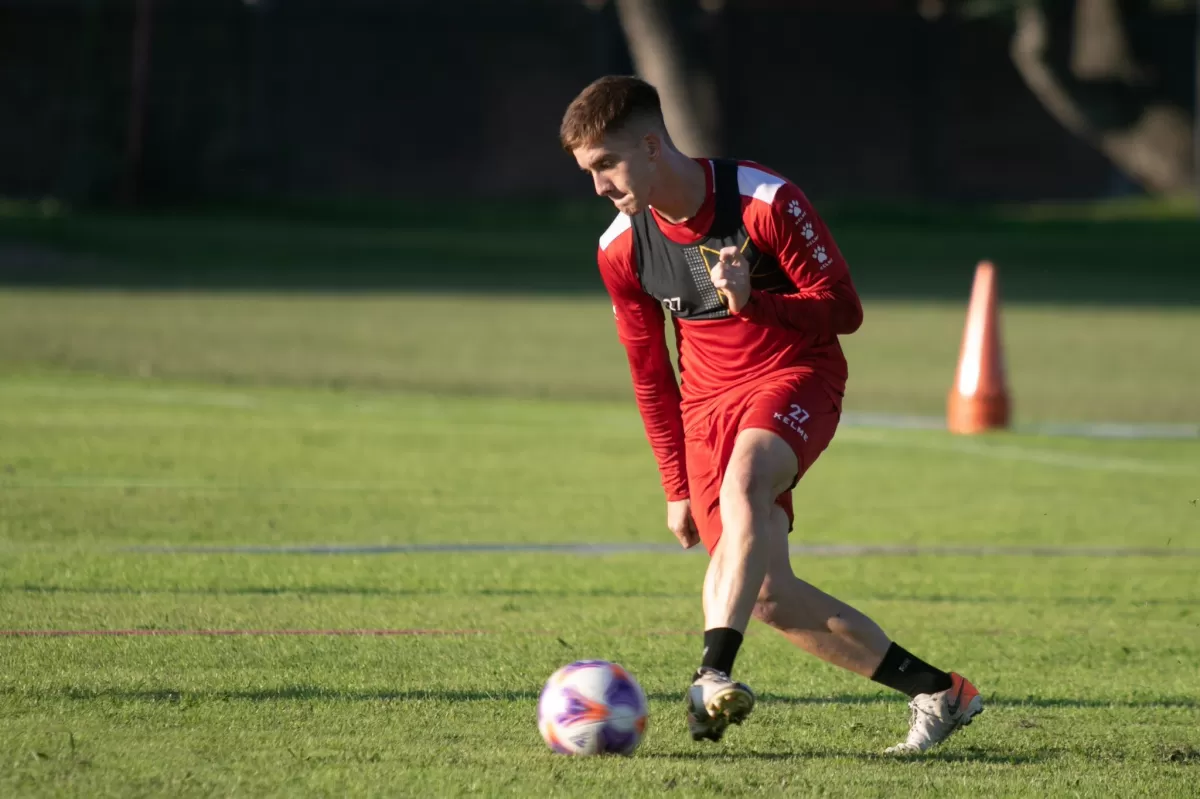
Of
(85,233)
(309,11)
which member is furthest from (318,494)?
(309,11)

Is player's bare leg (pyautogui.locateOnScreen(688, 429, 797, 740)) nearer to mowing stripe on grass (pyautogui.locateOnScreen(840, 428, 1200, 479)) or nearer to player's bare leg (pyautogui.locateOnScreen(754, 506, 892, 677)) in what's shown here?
player's bare leg (pyautogui.locateOnScreen(754, 506, 892, 677))


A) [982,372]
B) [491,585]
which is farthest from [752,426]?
[982,372]

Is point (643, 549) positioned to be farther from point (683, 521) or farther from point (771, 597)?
point (771, 597)

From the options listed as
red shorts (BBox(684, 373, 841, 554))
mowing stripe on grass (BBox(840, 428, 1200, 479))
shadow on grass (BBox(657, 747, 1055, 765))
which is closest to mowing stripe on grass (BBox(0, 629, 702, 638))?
red shorts (BBox(684, 373, 841, 554))

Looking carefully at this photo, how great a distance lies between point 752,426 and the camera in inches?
212

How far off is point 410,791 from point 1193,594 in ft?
16.2

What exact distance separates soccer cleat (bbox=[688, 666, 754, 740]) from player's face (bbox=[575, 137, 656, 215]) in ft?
4.35

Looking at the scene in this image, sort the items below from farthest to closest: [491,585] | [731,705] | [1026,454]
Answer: [1026,454] → [491,585] → [731,705]

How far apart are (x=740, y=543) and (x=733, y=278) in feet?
2.33

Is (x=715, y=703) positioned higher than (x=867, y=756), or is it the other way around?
(x=715, y=703)

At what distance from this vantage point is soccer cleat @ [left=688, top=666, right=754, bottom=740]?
16.2 feet

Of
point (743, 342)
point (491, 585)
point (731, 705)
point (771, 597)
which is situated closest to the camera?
point (731, 705)

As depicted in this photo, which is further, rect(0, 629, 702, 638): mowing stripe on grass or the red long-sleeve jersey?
rect(0, 629, 702, 638): mowing stripe on grass

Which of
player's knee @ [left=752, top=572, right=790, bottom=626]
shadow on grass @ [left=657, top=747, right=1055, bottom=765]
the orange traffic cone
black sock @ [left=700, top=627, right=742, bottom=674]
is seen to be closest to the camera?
black sock @ [left=700, top=627, right=742, bottom=674]
